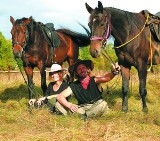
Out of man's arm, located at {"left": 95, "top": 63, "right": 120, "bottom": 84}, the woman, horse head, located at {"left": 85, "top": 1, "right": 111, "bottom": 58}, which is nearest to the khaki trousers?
man's arm, located at {"left": 95, "top": 63, "right": 120, "bottom": 84}

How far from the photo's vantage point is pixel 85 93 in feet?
19.9

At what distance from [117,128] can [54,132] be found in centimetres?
86

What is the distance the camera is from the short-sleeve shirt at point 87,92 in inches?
237

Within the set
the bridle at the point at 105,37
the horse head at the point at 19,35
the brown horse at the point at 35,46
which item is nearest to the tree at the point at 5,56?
the brown horse at the point at 35,46

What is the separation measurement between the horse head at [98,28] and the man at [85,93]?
38 centimetres

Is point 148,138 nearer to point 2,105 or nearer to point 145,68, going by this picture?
point 145,68

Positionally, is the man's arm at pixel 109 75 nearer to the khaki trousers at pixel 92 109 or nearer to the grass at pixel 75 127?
the khaki trousers at pixel 92 109

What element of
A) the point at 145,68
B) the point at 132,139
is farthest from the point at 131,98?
the point at 132,139

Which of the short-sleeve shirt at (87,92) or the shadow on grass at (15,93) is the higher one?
the short-sleeve shirt at (87,92)

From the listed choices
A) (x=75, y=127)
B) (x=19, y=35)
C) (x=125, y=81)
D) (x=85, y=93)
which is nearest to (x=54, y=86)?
(x=85, y=93)

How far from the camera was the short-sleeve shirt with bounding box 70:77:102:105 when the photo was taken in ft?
19.7

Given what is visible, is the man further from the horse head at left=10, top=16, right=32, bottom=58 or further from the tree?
the tree

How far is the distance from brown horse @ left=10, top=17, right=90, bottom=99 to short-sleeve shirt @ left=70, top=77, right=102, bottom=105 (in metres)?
1.65

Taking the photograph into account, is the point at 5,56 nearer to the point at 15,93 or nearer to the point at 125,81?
the point at 15,93
